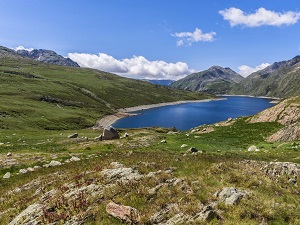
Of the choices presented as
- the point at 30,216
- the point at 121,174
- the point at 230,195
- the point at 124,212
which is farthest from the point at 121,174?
the point at 230,195

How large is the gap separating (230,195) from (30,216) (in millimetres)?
10338

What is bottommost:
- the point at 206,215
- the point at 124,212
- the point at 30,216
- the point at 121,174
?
the point at 30,216

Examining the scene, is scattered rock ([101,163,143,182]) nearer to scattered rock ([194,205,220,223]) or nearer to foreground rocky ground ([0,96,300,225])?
foreground rocky ground ([0,96,300,225])

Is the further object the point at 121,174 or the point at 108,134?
the point at 108,134

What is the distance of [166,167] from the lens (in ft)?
62.2

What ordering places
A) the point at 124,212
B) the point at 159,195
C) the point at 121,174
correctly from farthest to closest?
the point at 121,174 < the point at 159,195 < the point at 124,212

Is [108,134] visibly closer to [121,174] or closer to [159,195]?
[121,174]

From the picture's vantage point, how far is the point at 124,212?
1349 centimetres

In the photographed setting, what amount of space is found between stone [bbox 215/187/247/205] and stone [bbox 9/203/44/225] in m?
9.11

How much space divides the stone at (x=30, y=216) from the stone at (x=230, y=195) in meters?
9.11

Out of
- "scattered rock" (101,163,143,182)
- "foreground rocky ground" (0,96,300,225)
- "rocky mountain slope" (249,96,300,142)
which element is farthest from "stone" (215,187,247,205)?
"rocky mountain slope" (249,96,300,142)

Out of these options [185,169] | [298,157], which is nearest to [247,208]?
[185,169]

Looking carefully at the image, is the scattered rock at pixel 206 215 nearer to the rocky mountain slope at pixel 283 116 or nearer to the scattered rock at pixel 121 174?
the scattered rock at pixel 121 174

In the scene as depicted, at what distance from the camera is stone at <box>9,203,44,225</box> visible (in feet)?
48.2
